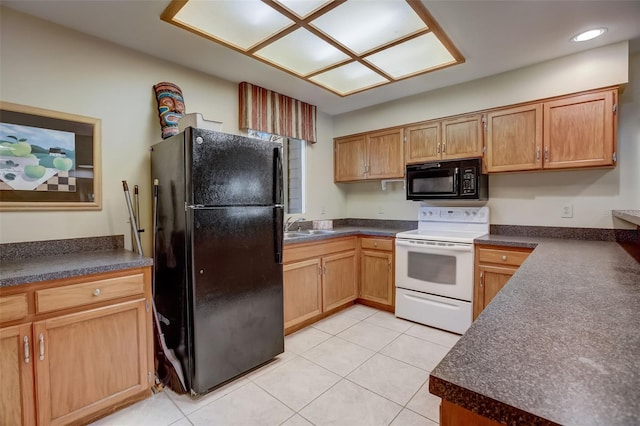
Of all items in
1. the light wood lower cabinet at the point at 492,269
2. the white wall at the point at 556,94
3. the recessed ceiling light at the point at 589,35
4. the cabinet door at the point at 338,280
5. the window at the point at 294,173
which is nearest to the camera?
the recessed ceiling light at the point at 589,35

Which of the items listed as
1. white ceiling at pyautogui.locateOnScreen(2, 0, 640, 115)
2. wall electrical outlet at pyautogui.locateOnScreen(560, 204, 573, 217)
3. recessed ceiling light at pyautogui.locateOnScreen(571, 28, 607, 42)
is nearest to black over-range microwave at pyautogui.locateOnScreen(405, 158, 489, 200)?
wall electrical outlet at pyautogui.locateOnScreen(560, 204, 573, 217)

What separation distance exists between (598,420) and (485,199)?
290 cm

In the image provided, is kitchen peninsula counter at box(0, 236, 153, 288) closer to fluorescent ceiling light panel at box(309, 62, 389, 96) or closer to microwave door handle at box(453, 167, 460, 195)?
fluorescent ceiling light panel at box(309, 62, 389, 96)

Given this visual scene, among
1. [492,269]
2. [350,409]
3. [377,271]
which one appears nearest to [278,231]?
[350,409]

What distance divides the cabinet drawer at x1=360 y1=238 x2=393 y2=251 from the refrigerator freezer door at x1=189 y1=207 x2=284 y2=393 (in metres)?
1.41

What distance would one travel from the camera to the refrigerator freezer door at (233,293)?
6.20 ft

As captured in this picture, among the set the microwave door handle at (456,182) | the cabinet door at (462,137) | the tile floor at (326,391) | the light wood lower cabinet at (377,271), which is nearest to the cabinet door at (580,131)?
the cabinet door at (462,137)

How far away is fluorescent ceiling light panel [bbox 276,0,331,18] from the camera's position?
182cm

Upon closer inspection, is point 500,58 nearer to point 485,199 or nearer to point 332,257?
point 485,199

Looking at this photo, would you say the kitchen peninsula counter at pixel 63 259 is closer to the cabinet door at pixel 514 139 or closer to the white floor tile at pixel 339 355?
the white floor tile at pixel 339 355

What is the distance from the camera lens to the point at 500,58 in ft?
8.21

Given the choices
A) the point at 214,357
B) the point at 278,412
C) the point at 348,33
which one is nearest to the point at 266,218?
the point at 214,357

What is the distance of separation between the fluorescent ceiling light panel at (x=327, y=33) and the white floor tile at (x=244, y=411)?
7.95ft

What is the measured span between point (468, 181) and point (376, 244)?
1145mm
